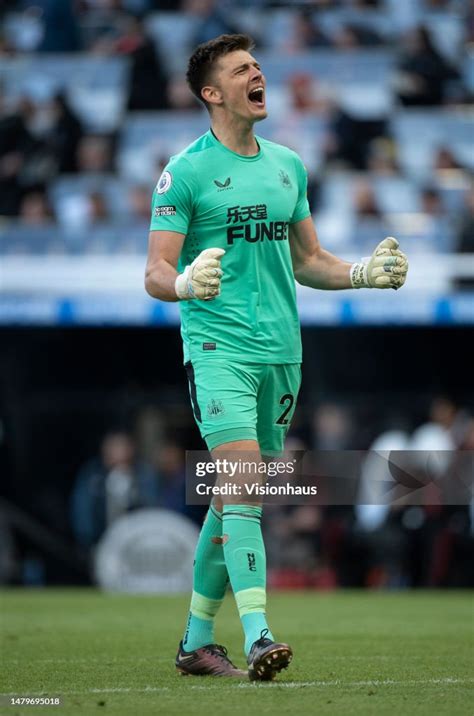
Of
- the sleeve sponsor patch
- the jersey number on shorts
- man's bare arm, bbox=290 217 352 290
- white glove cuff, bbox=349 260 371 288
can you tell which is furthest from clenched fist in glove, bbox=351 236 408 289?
the sleeve sponsor patch

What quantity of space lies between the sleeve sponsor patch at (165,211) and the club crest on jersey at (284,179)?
0.50m

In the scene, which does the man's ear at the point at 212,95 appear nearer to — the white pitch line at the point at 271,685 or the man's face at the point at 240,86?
the man's face at the point at 240,86

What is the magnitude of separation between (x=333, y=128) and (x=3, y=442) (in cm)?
503

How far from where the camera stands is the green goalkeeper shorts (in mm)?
5449

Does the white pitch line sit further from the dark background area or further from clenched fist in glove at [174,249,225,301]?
the dark background area

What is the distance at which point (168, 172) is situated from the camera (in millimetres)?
5699

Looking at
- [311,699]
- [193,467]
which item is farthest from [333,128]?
[311,699]

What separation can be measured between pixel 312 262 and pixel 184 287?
39.0 inches

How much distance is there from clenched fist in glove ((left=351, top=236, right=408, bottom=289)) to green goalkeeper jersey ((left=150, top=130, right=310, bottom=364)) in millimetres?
315

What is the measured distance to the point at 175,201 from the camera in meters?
5.64

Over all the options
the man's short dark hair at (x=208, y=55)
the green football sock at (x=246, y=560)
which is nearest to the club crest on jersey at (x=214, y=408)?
the green football sock at (x=246, y=560)

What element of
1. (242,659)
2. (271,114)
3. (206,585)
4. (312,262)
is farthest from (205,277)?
(271,114)

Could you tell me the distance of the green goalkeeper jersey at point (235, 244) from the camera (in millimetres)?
5633

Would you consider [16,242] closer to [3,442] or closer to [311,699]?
[3,442]
